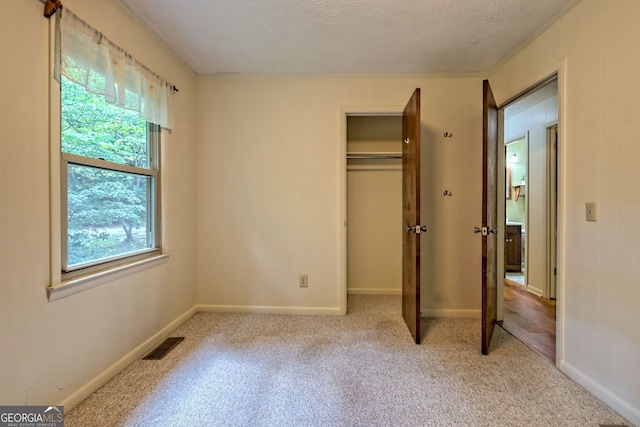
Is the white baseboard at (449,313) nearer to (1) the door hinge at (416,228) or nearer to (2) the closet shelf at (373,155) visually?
(1) the door hinge at (416,228)

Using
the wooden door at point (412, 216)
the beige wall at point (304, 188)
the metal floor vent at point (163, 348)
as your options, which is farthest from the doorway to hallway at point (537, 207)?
the metal floor vent at point (163, 348)

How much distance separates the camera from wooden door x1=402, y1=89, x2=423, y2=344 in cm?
211

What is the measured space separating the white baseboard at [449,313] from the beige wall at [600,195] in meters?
0.86

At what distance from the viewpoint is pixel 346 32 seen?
1.99 m

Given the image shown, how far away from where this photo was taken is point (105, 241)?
1730 millimetres

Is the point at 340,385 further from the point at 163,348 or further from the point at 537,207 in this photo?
the point at 537,207

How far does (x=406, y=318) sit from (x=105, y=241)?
255cm

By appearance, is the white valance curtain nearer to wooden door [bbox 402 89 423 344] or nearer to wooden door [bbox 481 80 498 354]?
wooden door [bbox 402 89 423 344]

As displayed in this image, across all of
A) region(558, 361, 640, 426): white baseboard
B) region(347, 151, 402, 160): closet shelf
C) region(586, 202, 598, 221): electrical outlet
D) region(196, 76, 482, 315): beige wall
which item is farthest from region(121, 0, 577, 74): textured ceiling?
region(558, 361, 640, 426): white baseboard

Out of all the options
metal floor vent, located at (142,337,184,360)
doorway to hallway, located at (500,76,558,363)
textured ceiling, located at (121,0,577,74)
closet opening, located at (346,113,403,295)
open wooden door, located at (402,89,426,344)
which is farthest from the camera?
closet opening, located at (346,113,403,295)

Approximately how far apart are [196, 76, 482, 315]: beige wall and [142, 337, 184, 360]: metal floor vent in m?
0.60

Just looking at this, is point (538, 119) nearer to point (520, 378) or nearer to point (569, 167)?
point (569, 167)

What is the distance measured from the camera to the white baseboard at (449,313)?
2.65 metres

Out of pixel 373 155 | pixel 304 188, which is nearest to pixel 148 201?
pixel 304 188
